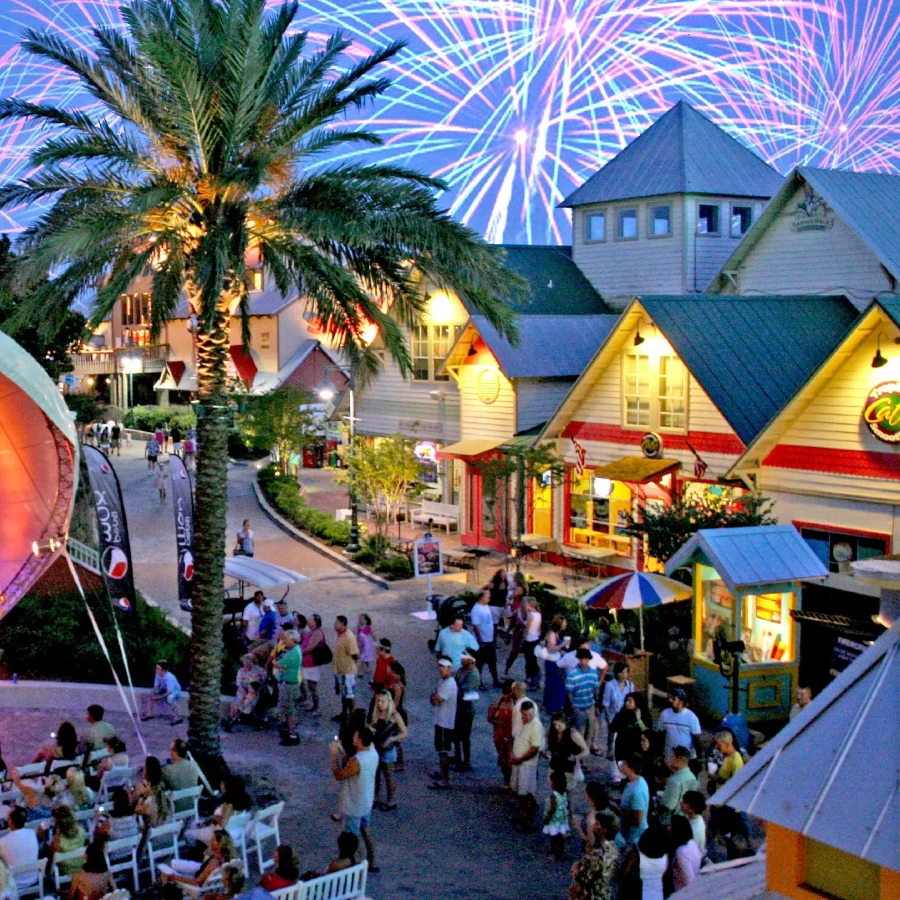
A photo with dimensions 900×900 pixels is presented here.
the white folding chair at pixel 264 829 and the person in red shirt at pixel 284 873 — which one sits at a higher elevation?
the person in red shirt at pixel 284 873

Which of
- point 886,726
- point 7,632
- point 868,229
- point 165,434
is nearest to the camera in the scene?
point 886,726

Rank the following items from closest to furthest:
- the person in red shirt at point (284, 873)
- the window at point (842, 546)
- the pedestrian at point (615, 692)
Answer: the person in red shirt at point (284, 873) → the pedestrian at point (615, 692) → the window at point (842, 546)

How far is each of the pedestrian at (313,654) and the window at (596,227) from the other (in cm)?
2285

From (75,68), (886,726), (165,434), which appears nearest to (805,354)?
(75,68)

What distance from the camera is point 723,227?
3728 cm

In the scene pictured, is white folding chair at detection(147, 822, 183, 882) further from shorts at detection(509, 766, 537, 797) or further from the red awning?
the red awning

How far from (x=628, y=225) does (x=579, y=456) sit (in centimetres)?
1128

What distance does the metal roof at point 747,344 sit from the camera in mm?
24688

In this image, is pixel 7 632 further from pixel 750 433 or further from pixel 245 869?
pixel 750 433

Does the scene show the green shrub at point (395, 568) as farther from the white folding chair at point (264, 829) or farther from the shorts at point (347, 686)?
the white folding chair at point (264, 829)

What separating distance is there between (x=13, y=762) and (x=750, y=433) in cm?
1499

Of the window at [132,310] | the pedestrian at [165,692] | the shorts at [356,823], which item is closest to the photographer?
the shorts at [356,823]

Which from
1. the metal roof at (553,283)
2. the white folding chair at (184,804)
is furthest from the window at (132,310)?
the white folding chair at (184,804)

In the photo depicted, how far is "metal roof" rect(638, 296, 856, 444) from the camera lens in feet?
81.0
